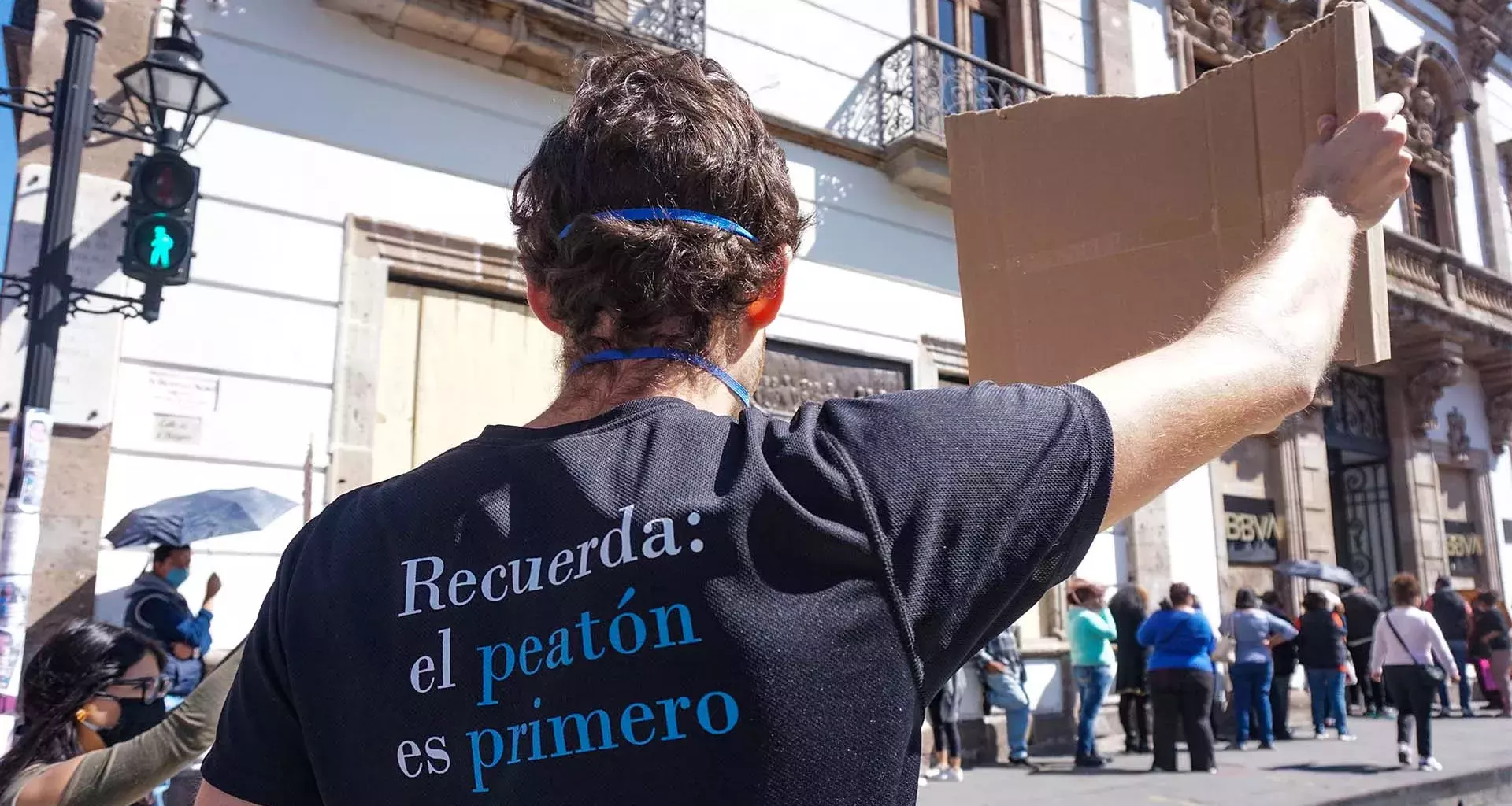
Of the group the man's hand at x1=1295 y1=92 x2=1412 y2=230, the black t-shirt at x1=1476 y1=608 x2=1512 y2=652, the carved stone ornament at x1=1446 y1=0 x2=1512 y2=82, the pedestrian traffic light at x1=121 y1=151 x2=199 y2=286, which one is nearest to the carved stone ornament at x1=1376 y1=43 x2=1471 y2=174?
the carved stone ornament at x1=1446 y1=0 x2=1512 y2=82

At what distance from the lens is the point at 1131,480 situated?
1021mm

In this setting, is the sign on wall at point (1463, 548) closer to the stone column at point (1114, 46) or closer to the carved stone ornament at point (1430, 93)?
the carved stone ornament at point (1430, 93)

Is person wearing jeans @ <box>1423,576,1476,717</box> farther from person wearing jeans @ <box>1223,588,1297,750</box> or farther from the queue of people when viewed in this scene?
person wearing jeans @ <box>1223,588,1297,750</box>

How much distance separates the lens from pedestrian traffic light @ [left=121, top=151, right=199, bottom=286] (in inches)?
238

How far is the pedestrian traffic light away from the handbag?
29.0ft

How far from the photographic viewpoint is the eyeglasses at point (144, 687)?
2.92 meters

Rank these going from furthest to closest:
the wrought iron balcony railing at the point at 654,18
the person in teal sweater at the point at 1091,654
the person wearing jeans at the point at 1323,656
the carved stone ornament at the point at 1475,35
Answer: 1. the carved stone ornament at the point at 1475,35
2. the person wearing jeans at the point at 1323,656
3. the person in teal sweater at the point at 1091,654
4. the wrought iron balcony railing at the point at 654,18

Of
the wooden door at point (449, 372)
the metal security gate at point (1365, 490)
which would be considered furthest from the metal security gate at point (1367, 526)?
the wooden door at point (449, 372)

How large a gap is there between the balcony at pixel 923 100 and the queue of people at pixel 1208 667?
3.72 meters

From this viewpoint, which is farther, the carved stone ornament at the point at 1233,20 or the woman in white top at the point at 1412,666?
the carved stone ornament at the point at 1233,20

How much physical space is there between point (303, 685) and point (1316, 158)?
1.21 meters

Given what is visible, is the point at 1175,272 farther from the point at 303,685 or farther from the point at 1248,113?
the point at 303,685

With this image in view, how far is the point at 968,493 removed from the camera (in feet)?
3.12

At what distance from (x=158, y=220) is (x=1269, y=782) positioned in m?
8.08
